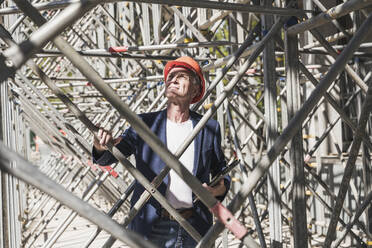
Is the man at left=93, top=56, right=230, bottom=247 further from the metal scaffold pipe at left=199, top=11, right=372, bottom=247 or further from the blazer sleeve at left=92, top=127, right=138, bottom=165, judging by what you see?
the metal scaffold pipe at left=199, top=11, right=372, bottom=247

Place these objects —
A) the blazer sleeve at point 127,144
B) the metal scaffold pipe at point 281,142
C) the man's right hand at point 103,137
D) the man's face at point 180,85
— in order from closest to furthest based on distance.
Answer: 1. the metal scaffold pipe at point 281,142
2. the man's right hand at point 103,137
3. the blazer sleeve at point 127,144
4. the man's face at point 180,85

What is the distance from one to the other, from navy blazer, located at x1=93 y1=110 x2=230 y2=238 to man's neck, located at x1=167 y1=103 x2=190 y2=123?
1.4 inches

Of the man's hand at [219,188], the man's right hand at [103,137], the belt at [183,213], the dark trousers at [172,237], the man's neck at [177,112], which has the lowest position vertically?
the dark trousers at [172,237]

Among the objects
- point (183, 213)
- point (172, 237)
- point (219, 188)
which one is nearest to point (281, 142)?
point (219, 188)

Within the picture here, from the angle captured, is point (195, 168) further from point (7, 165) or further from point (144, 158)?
point (7, 165)

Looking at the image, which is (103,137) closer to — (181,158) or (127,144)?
(127,144)

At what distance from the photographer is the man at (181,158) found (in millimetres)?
2426

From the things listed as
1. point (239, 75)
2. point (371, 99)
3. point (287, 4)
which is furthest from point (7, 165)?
point (287, 4)

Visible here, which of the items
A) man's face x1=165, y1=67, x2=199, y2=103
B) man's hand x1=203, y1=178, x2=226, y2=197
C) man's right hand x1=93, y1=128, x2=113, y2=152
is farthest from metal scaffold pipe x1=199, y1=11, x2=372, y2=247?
man's face x1=165, y1=67, x2=199, y2=103

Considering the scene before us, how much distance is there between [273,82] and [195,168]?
2.99ft

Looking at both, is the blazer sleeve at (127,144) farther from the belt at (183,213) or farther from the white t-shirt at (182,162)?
the belt at (183,213)

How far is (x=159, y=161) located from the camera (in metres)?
2.48

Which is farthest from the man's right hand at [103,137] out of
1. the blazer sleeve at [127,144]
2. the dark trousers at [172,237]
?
the dark trousers at [172,237]

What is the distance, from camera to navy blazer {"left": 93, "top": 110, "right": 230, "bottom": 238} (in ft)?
8.07
